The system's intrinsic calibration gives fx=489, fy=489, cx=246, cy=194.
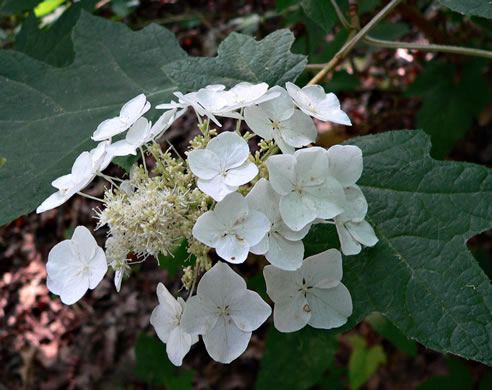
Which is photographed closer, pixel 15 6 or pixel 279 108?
pixel 279 108

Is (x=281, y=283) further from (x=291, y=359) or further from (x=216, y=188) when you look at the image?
(x=291, y=359)

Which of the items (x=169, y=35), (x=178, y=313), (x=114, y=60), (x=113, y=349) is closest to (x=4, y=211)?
(x=178, y=313)

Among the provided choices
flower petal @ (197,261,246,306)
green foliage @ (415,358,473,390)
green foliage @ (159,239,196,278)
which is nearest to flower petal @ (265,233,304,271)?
flower petal @ (197,261,246,306)

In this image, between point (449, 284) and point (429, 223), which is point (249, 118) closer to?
point (429, 223)

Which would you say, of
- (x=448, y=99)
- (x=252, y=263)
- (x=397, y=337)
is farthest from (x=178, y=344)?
(x=448, y=99)

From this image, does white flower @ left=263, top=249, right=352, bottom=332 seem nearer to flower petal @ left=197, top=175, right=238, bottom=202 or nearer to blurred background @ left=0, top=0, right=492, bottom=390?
flower petal @ left=197, top=175, right=238, bottom=202

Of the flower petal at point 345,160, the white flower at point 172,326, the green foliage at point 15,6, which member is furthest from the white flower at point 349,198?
the green foliage at point 15,6

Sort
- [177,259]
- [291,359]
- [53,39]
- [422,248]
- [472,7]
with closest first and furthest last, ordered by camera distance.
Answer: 1. [422,248]
2. [472,7]
3. [177,259]
4. [53,39]
5. [291,359]
